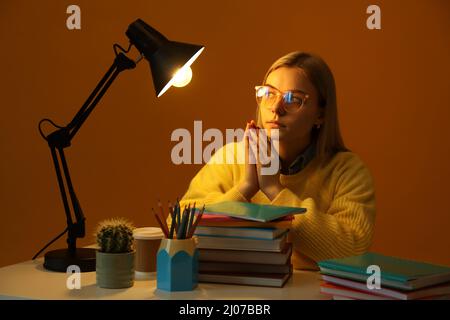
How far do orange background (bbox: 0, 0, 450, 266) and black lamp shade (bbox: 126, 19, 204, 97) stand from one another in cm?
116

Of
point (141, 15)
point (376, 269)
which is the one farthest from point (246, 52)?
point (376, 269)

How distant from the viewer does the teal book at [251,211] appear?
1150 millimetres

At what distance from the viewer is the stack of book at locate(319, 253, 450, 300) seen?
97cm

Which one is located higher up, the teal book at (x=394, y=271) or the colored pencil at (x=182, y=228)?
the colored pencil at (x=182, y=228)

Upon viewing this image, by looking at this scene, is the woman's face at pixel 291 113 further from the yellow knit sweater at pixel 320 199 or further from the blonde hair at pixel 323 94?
the yellow knit sweater at pixel 320 199

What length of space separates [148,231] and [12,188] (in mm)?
1465

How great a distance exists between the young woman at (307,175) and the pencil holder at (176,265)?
0.33m

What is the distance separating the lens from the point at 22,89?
2494 millimetres

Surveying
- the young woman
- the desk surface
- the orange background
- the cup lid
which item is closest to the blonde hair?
the young woman

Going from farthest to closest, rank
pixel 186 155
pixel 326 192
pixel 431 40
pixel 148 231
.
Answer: pixel 186 155
pixel 431 40
pixel 326 192
pixel 148 231

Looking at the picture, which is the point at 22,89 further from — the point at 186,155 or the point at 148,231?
the point at 148,231

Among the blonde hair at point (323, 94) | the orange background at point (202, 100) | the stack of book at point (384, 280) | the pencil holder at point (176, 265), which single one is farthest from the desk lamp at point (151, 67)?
the orange background at point (202, 100)

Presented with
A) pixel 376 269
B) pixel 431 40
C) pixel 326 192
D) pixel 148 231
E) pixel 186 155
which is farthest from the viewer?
pixel 186 155
